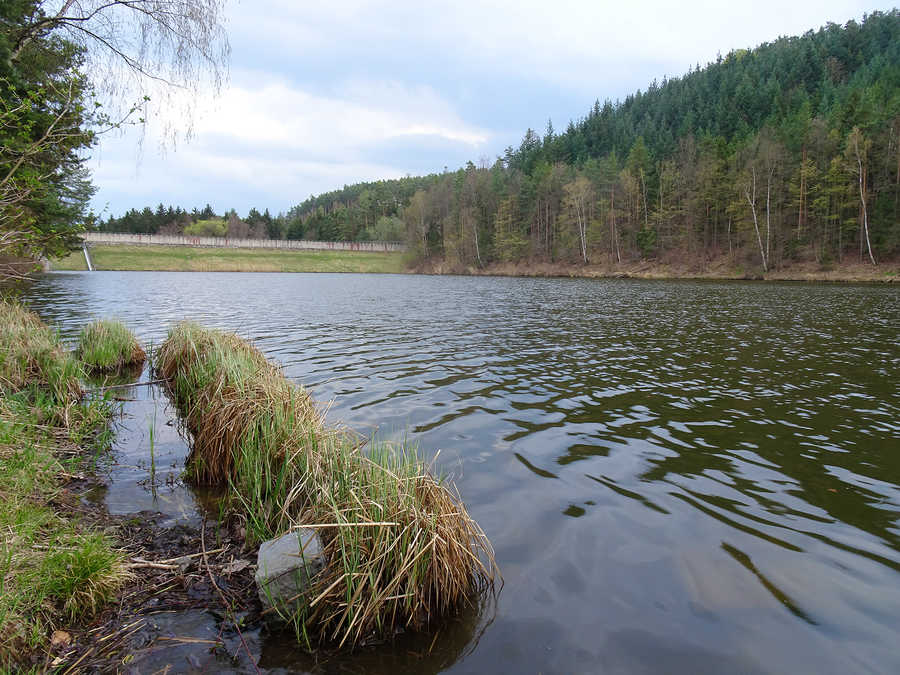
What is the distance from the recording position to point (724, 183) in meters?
60.3

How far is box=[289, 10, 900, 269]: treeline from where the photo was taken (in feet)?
165

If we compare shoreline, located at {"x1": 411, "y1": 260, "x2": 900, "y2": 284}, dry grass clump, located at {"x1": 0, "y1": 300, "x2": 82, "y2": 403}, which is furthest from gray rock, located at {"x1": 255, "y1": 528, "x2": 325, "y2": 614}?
shoreline, located at {"x1": 411, "y1": 260, "x2": 900, "y2": 284}

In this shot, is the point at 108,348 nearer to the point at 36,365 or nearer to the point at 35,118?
the point at 36,365

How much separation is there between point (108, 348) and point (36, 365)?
2.57 meters

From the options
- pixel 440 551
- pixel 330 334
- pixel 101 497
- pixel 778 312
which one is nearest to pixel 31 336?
pixel 101 497

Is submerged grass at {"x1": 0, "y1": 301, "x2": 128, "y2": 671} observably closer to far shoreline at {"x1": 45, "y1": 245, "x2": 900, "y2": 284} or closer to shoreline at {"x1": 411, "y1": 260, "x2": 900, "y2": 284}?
far shoreline at {"x1": 45, "y1": 245, "x2": 900, "y2": 284}

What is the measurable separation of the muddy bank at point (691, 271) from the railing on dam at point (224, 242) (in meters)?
26.9

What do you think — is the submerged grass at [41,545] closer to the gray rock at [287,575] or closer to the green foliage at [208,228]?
the gray rock at [287,575]

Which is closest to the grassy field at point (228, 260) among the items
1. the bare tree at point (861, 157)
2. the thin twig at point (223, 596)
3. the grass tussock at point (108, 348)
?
the bare tree at point (861, 157)

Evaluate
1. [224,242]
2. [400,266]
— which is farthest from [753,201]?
[224,242]

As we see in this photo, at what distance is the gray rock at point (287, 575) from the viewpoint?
3.35 meters

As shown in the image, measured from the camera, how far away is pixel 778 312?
→ 22.5 metres

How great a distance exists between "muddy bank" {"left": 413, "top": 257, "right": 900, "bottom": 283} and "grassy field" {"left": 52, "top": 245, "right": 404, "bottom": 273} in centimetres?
1574

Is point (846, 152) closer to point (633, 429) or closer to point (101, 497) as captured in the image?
point (633, 429)
